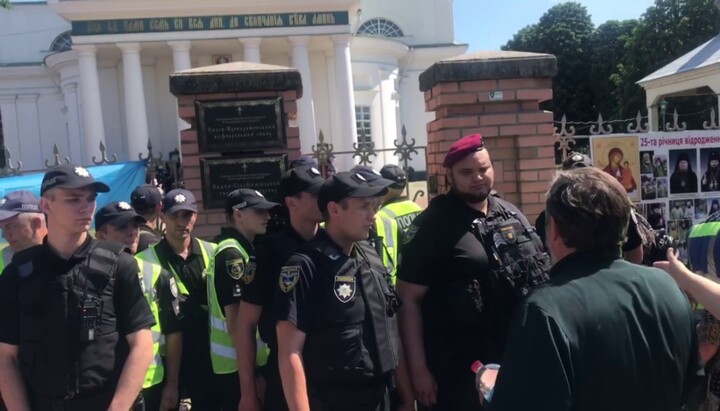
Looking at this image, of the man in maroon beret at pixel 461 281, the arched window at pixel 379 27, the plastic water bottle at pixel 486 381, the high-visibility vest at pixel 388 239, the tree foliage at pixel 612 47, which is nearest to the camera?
the plastic water bottle at pixel 486 381

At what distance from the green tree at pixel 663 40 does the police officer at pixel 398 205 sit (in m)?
24.2

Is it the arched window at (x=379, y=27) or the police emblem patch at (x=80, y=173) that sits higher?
the arched window at (x=379, y=27)

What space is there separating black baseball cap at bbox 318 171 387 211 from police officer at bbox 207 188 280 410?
2.03 feet

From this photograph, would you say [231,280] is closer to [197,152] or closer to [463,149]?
[463,149]

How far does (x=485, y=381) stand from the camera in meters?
1.85

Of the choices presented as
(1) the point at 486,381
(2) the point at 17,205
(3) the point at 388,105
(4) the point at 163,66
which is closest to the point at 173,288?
(2) the point at 17,205

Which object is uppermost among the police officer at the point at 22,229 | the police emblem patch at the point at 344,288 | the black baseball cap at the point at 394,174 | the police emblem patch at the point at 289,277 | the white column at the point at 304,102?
the white column at the point at 304,102

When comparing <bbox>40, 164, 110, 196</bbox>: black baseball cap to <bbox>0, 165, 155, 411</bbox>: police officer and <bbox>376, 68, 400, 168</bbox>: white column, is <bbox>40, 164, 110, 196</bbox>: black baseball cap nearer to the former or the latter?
<bbox>0, 165, 155, 411</bbox>: police officer

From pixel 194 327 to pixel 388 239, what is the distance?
123cm

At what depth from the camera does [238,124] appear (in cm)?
442

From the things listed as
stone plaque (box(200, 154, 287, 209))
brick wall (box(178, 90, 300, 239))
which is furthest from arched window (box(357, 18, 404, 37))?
stone plaque (box(200, 154, 287, 209))

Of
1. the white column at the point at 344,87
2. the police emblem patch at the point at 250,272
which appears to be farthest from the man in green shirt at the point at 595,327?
the white column at the point at 344,87

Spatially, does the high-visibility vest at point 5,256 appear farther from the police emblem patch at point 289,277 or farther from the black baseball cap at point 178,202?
the police emblem patch at point 289,277

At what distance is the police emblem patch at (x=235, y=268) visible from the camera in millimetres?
2963
